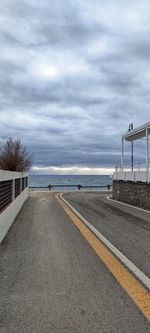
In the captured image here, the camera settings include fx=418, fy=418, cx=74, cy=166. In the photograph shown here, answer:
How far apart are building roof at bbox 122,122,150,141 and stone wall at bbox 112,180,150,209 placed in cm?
336

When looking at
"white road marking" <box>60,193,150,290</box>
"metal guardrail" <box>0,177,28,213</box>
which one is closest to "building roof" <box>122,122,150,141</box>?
"metal guardrail" <box>0,177,28,213</box>

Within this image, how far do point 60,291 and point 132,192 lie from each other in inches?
790

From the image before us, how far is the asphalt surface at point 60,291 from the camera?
468 cm

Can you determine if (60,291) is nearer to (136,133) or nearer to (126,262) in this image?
(126,262)

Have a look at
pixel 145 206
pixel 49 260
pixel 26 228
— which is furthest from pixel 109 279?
pixel 145 206

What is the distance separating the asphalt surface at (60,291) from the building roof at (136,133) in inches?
633

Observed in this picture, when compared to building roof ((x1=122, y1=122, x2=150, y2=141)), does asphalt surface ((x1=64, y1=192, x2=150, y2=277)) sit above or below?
below

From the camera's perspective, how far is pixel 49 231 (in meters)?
12.1

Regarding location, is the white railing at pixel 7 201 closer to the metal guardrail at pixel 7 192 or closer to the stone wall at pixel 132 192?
the metal guardrail at pixel 7 192

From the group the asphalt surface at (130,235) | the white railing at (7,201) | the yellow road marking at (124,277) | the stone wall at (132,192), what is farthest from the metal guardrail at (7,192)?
the stone wall at (132,192)

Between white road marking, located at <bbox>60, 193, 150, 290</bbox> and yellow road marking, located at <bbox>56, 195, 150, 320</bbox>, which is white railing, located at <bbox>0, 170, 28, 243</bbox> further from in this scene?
white road marking, located at <bbox>60, 193, 150, 290</bbox>

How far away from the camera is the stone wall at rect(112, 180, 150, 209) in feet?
73.2

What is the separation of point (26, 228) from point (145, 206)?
1048 cm

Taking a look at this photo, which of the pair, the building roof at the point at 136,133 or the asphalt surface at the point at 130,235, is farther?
the building roof at the point at 136,133
